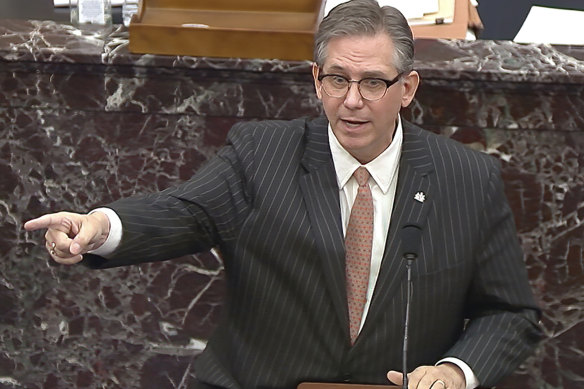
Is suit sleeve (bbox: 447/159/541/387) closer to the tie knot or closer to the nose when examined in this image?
the tie knot

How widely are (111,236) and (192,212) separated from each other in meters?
0.21

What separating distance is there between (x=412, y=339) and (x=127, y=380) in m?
1.07

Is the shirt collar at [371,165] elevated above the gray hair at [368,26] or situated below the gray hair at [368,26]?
below

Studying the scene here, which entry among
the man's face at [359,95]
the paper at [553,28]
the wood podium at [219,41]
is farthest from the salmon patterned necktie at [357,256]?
the paper at [553,28]

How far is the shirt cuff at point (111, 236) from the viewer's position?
6.87 ft

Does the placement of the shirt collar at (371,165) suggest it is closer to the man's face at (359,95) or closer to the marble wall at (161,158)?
the man's face at (359,95)

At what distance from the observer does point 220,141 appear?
2924 mm

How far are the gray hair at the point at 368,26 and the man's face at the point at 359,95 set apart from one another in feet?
0.04

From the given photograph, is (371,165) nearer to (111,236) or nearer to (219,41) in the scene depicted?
(111,236)

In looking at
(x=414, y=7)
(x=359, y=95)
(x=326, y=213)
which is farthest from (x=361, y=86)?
(x=414, y=7)

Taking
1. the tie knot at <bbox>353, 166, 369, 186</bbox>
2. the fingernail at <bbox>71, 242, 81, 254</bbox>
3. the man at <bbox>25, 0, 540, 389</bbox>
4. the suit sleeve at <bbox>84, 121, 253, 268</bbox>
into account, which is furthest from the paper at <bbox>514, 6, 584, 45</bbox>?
the fingernail at <bbox>71, 242, 81, 254</bbox>

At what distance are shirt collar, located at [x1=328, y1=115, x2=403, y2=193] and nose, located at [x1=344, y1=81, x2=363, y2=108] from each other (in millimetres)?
145

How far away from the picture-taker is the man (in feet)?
7.22

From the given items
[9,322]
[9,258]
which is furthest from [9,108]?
[9,322]
